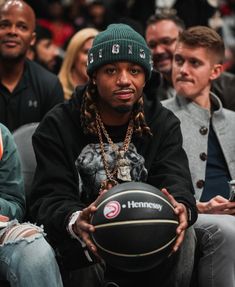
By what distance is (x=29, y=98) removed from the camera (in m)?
5.51

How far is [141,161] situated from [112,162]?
153 mm

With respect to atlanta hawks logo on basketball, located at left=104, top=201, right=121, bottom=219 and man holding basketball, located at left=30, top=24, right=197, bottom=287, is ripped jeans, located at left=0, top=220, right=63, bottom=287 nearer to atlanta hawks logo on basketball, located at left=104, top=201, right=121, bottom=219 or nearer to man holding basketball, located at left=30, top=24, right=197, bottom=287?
man holding basketball, located at left=30, top=24, right=197, bottom=287

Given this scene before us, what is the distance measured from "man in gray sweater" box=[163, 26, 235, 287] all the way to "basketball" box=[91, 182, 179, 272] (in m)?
0.74

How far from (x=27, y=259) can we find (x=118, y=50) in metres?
1.14

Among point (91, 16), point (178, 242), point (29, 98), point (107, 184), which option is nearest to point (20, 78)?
point (29, 98)

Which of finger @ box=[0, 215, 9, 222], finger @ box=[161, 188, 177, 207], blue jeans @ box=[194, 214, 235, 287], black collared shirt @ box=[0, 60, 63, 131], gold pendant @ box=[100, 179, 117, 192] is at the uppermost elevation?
black collared shirt @ box=[0, 60, 63, 131]

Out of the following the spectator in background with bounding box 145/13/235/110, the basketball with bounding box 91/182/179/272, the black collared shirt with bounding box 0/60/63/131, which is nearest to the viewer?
the basketball with bounding box 91/182/179/272

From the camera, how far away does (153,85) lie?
15.2 ft

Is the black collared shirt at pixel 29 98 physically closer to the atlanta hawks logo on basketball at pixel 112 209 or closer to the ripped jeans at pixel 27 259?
the ripped jeans at pixel 27 259

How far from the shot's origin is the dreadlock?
4137 millimetres

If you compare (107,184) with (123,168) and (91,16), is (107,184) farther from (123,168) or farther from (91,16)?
(91,16)

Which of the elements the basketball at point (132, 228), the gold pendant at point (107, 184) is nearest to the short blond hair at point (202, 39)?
the gold pendant at point (107, 184)

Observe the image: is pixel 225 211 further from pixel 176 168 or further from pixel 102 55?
pixel 102 55

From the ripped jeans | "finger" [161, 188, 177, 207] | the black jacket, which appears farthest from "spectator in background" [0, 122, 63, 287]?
"finger" [161, 188, 177, 207]
